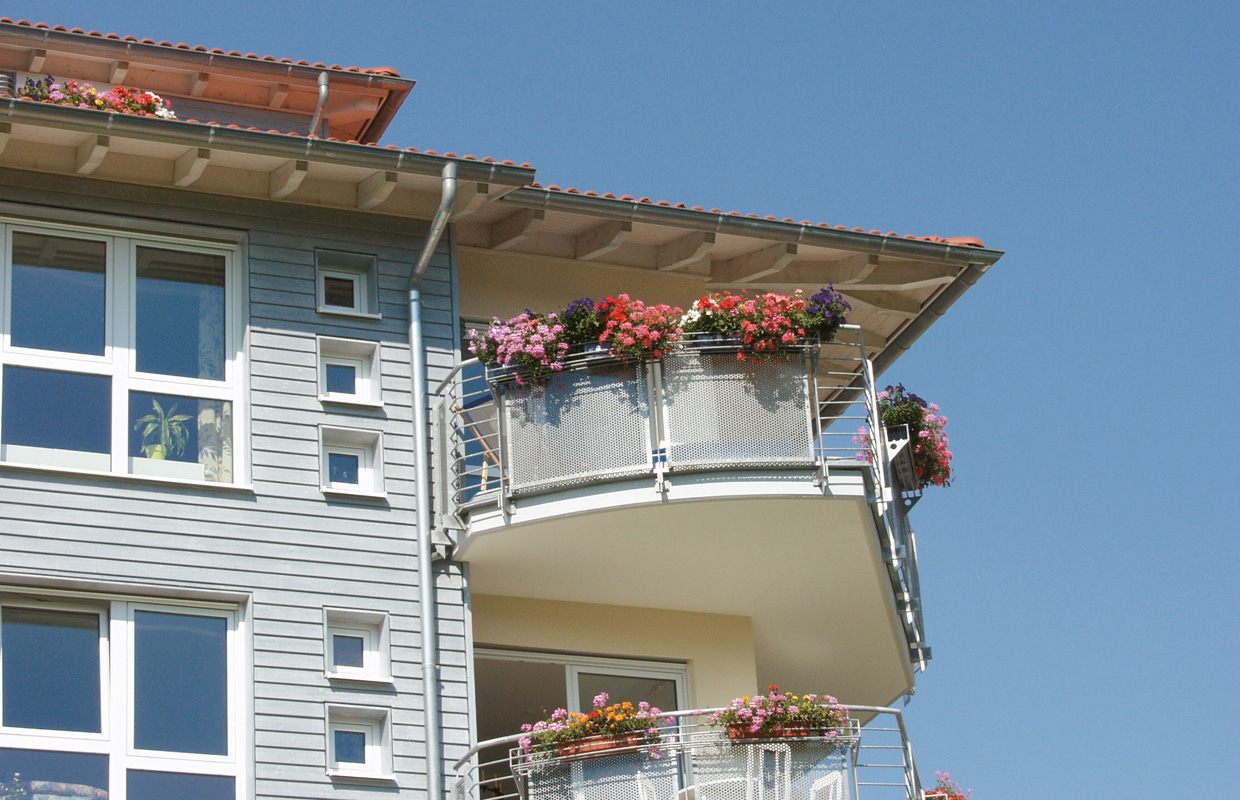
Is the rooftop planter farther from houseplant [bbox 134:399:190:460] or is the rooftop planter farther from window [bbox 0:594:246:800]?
window [bbox 0:594:246:800]

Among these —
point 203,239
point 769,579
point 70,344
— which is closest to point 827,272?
point 769,579

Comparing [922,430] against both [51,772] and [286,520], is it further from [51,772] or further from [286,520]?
[51,772]

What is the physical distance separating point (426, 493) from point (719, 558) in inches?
94.4

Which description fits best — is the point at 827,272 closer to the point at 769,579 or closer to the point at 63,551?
the point at 769,579

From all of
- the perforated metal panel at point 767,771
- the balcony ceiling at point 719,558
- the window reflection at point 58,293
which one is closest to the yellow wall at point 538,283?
the balcony ceiling at point 719,558

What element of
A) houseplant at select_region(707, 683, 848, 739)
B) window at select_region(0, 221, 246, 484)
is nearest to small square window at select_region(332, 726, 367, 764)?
window at select_region(0, 221, 246, 484)

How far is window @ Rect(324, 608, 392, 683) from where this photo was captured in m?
12.8

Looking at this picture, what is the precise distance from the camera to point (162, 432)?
13.2 m

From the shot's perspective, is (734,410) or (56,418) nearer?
(56,418)

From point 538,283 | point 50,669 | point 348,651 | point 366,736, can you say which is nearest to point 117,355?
point 50,669

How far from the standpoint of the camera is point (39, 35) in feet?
54.7

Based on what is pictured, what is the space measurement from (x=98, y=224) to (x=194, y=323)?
1.02 metres

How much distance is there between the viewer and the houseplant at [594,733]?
12297mm

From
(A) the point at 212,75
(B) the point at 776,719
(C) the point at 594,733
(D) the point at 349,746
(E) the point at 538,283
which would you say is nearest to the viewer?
(C) the point at 594,733
